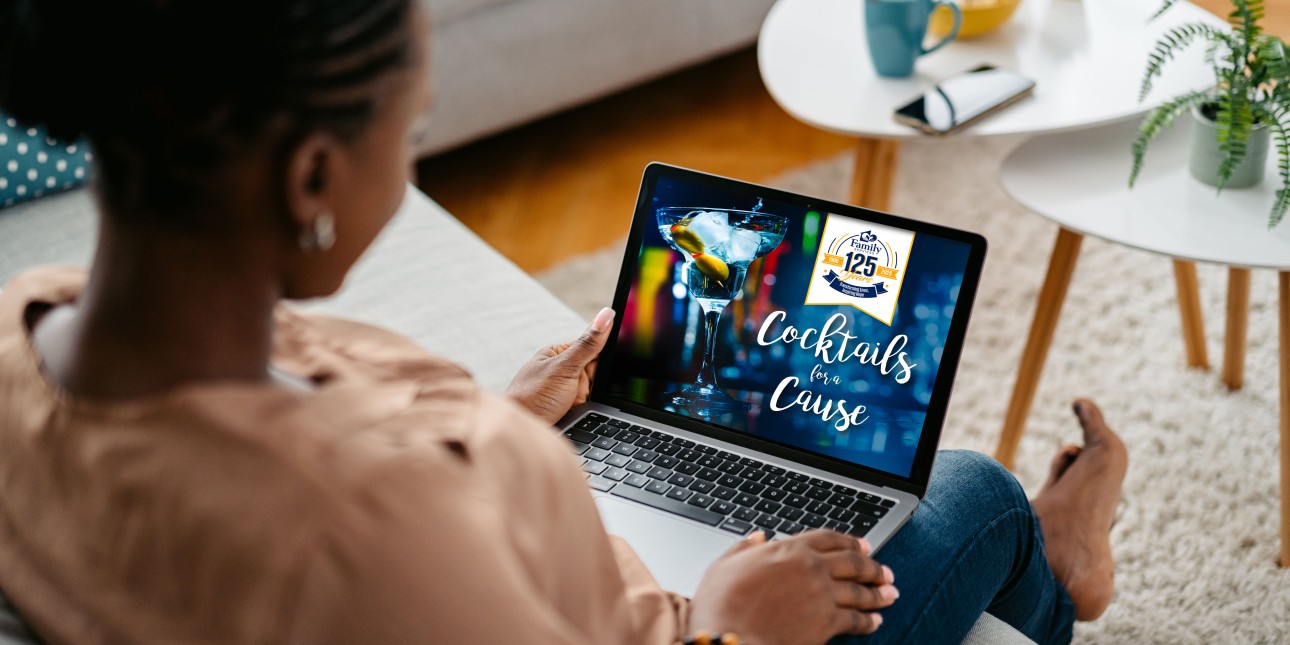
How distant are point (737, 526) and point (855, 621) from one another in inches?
6.5

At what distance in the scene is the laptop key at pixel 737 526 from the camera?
98 cm

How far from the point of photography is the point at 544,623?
0.56 metres

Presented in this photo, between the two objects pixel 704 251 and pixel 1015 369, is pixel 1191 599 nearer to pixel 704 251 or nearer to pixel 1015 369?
pixel 1015 369

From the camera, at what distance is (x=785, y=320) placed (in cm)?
109

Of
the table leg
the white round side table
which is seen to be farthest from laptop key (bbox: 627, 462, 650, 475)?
the table leg

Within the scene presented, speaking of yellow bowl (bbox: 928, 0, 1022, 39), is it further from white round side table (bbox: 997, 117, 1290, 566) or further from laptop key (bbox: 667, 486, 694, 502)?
laptop key (bbox: 667, 486, 694, 502)

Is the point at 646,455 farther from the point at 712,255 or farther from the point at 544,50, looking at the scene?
the point at 544,50

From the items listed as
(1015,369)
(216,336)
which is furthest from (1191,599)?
(216,336)

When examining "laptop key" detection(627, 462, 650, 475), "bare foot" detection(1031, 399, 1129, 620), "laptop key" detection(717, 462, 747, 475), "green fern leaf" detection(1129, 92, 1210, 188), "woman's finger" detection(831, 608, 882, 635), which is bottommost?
"bare foot" detection(1031, 399, 1129, 620)

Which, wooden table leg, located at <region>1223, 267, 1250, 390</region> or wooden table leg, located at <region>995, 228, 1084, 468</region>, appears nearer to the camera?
wooden table leg, located at <region>995, 228, 1084, 468</region>

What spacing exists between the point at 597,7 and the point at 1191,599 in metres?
1.51

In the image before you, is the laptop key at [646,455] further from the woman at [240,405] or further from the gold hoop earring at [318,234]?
the gold hoop earring at [318,234]

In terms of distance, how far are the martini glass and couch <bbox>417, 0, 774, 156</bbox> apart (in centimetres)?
118

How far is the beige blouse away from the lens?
52cm
